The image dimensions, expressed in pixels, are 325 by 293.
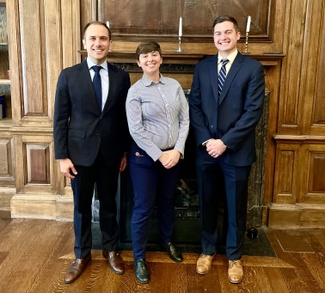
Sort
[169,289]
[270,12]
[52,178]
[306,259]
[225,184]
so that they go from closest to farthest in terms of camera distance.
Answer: [169,289] < [225,184] < [306,259] < [270,12] < [52,178]

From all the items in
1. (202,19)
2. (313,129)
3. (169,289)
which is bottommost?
(169,289)

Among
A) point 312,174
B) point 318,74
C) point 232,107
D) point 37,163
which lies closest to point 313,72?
point 318,74

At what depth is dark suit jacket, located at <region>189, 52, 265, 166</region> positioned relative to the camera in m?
2.41

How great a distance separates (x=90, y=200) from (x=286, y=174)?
1651 mm

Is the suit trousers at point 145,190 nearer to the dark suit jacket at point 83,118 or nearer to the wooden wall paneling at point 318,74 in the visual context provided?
the dark suit jacket at point 83,118

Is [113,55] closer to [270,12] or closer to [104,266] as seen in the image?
[270,12]

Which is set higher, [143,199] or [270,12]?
[270,12]

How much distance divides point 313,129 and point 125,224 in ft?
5.45

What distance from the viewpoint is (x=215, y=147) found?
2438 mm

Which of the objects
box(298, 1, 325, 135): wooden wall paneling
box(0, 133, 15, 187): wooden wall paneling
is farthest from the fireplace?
box(0, 133, 15, 187): wooden wall paneling

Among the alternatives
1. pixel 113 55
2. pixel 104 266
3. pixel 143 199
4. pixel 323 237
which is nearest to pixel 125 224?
pixel 104 266

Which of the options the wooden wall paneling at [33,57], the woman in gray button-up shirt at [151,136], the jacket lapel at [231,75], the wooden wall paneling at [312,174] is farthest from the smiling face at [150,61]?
the wooden wall paneling at [312,174]

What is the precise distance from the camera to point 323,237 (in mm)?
3186

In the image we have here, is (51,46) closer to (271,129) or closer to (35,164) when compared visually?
(35,164)
